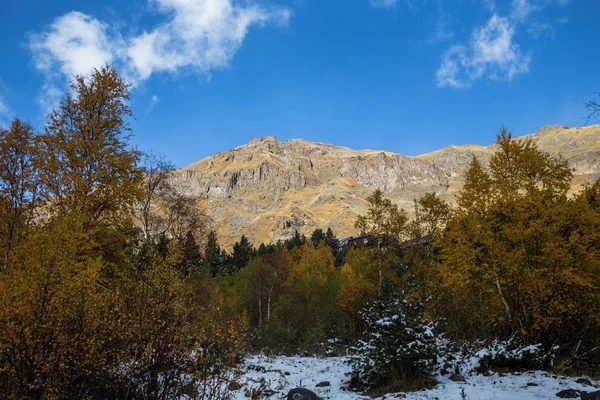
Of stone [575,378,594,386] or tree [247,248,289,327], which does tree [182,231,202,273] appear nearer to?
stone [575,378,594,386]

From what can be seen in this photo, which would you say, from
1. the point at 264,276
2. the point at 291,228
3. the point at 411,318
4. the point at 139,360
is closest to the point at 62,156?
the point at 139,360

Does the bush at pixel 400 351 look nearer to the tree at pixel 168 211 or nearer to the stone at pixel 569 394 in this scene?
the stone at pixel 569 394

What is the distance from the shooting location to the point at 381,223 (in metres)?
29.2

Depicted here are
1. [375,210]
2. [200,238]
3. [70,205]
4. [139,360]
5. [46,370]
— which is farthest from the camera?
[375,210]

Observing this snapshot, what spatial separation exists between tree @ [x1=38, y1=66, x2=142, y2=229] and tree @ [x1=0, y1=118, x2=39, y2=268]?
82 centimetres

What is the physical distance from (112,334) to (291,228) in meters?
186

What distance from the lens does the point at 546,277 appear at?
575 inches

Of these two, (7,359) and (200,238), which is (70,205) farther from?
(200,238)

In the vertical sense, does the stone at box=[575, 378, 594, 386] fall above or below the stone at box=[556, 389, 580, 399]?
below

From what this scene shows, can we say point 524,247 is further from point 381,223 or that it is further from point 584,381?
point 381,223

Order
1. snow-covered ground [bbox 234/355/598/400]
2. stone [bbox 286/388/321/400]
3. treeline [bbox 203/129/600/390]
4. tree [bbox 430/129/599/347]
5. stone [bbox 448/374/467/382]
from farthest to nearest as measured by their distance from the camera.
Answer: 1. tree [bbox 430/129/599/347]
2. treeline [bbox 203/129/600/390]
3. stone [bbox 448/374/467/382]
4. stone [bbox 286/388/321/400]
5. snow-covered ground [bbox 234/355/598/400]

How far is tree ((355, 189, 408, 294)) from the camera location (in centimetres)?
2881

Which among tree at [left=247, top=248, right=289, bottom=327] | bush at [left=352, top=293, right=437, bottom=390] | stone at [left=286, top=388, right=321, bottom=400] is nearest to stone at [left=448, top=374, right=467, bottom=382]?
bush at [left=352, top=293, right=437, bottom=390]

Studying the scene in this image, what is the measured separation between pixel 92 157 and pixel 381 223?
20490 mm
